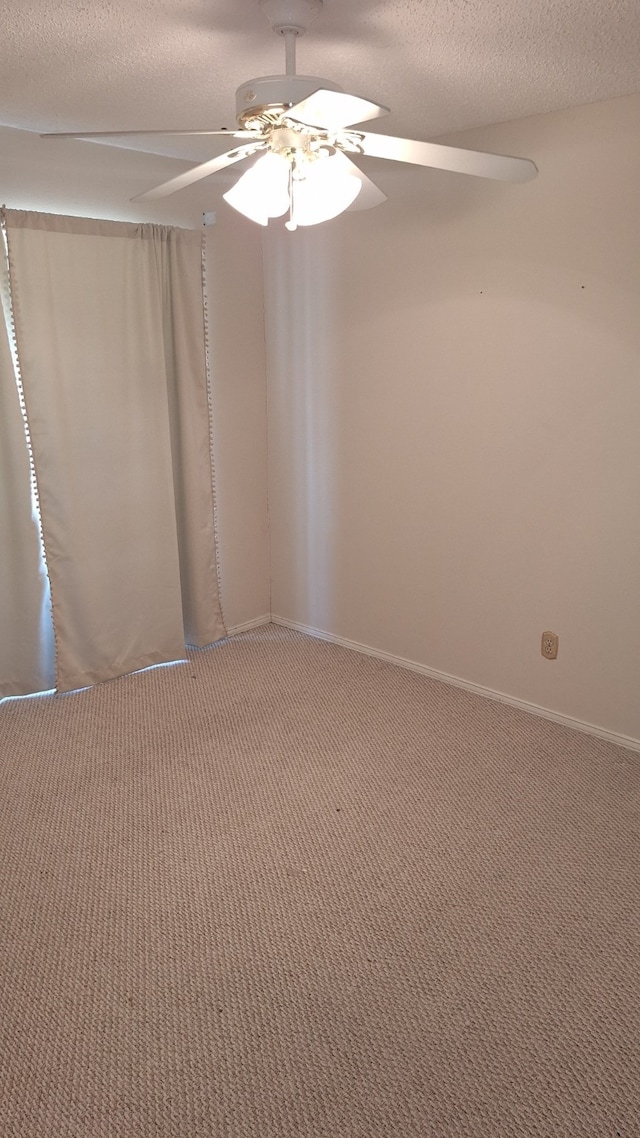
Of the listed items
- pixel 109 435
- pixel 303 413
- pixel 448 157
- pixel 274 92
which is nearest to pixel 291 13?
pixel 274 92

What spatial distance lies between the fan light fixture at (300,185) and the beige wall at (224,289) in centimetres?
141

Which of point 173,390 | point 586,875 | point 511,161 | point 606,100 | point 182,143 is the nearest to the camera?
point 511,161

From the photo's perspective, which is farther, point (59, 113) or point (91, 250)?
point (91, 250)

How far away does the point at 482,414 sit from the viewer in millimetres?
3066

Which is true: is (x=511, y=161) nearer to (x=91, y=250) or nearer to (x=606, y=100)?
(x=606, y=100)

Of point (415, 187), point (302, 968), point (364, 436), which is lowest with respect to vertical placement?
point (302, 968)

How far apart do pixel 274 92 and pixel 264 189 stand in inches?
10.0

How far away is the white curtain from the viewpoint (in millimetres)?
3027

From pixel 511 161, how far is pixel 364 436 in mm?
1742

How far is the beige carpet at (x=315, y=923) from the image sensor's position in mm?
1592

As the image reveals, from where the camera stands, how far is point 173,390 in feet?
11.6

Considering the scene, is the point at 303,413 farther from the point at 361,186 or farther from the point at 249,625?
the point at 361,186

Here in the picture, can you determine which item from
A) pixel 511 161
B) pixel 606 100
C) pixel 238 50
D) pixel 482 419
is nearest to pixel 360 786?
pixel 482 419

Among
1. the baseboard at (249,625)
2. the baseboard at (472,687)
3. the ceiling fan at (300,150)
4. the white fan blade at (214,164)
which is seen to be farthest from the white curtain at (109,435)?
the ceiling fan at (300,150)
